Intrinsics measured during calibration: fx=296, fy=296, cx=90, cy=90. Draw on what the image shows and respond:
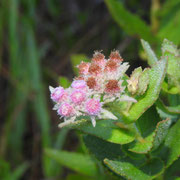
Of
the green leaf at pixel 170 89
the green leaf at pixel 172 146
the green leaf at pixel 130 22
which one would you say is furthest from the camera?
the green leaf at pixel 130 22

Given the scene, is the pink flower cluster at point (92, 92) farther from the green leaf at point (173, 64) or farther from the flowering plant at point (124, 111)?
the green leaf at point (173, 64)

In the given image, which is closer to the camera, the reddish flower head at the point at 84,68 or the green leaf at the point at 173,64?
the reddish flower head at the point at 84,68

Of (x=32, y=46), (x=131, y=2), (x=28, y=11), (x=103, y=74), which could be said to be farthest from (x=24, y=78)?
(x=103, y=74)

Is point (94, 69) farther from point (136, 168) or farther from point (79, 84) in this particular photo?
point (136, 168)

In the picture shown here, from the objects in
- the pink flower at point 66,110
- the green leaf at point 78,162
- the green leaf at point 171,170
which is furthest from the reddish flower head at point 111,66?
the green leaf at point 78,162

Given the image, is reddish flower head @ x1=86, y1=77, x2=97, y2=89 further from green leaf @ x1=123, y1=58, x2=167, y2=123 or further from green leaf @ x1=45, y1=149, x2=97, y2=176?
green leaf @ x1=45, y1=149, x2=97, y2=176

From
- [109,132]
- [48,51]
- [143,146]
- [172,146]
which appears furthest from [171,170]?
[48,51]
